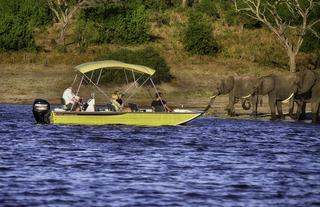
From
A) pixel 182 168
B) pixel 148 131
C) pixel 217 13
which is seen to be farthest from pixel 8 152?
pixel 217 13

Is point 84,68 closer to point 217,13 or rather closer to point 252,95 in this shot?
point 252,95

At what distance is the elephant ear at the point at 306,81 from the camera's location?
171 ft

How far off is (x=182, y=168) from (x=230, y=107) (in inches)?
1032

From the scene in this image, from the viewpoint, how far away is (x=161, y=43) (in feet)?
268

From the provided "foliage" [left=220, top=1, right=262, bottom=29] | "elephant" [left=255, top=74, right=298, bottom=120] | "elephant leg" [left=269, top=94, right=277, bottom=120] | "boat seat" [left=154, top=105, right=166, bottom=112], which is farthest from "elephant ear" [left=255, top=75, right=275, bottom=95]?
"foliage" [left=220, top=1, right=262, bottom=29]

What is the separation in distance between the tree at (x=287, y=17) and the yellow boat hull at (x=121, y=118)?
29.5 m

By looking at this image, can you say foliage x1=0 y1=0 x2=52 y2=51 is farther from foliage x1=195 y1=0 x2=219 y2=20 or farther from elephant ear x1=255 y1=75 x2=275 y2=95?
elephant ear x1=255 y1=75 x2=275 y2=95

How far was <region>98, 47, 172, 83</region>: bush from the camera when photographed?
6833 cm

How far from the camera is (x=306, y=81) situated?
52.2 m

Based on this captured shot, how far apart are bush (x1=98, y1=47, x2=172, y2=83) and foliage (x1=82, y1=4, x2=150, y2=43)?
5174 millimetres

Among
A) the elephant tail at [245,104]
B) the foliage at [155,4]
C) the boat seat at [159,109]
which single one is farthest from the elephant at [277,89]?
the foliage at [155,4]

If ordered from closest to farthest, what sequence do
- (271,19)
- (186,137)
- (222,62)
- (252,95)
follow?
(186,137), (252,95), (222,62), (271,19)

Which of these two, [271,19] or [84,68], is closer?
[84,68]

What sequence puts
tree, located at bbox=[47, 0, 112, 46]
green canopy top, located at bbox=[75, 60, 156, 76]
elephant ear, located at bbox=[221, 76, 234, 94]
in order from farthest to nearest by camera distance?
1. tree, located at bbox=[47, 0, 112, 46]
2. elephant ear, located at bbox=[221, 76, 234, 94]
3. green canopy top, located at bbox=[75, 60, 156, 76]
